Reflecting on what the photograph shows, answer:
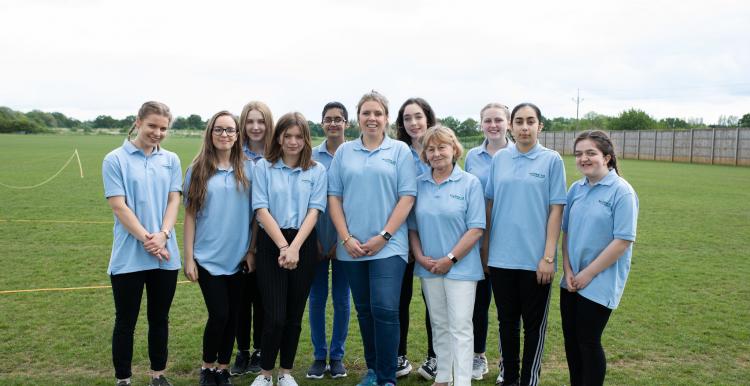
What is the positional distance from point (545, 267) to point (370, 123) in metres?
1.58

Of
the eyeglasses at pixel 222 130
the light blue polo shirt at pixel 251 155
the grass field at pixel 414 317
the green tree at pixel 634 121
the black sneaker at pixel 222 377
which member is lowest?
the grass field at pixel 414 317

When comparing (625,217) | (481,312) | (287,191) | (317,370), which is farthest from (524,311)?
(287,191)

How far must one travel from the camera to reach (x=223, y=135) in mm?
4023

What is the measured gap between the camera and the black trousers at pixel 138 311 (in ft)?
12.7

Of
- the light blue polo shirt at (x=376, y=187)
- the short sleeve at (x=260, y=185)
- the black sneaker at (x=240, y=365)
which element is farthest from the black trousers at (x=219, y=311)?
the light blue polo shirt at (x=376, y=187)

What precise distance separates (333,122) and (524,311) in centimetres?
208

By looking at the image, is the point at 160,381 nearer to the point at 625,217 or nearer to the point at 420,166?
the point at 420,166

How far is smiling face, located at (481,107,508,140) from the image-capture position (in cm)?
436

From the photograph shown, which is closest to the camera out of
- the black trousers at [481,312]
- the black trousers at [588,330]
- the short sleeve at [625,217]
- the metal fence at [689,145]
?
the short sleeve at [625,217]

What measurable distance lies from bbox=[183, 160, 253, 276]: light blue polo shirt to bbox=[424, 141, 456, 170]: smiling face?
1389mm

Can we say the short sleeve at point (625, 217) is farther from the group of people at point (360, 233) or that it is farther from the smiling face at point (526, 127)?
the smiling face at point (526, 127)

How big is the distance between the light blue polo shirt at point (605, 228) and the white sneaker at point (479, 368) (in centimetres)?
128

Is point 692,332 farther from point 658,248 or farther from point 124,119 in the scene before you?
point 124,119

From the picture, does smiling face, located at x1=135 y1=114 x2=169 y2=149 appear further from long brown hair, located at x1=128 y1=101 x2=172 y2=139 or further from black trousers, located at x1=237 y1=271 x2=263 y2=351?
black trousers, located at x1=237 y1=271 x2=263 y2=351
